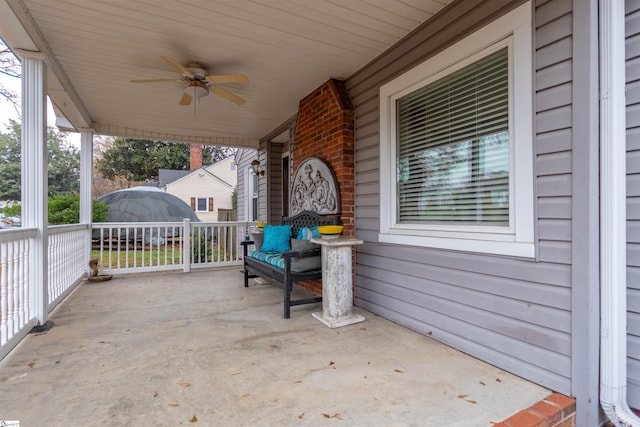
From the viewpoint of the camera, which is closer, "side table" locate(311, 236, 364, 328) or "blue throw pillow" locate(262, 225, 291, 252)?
"side table" locate(311, 236, 364, 328)

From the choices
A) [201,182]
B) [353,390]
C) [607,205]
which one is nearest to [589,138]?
[607,205]

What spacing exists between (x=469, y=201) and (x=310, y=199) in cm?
228

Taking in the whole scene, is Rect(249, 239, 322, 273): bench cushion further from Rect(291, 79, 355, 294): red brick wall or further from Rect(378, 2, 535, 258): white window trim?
Rect(378, 2, 535, 258): white window trim

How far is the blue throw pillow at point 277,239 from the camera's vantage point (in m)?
4.33

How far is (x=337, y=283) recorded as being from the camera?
298 centimetres

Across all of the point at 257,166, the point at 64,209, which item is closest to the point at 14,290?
the point at 257,166

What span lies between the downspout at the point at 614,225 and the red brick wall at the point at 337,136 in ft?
7.56

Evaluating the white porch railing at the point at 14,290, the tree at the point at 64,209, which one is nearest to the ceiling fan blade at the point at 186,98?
the white porch railing at the point at 14,290

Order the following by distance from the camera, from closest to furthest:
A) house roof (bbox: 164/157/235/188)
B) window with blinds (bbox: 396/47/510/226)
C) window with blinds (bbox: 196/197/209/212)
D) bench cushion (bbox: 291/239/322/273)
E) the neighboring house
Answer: window with blinds (bbox: 396/47/510/226), bench cushion (bbox: 291/239/322/273), the neighboring house, house roof (bbox: 164/157/235/188), window with blinds (bbox: 196/197/209/212)

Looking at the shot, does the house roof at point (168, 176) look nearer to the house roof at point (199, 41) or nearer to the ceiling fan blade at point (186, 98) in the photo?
the house roof at point (199, 41)

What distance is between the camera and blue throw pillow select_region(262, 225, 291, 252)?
14.2 feet

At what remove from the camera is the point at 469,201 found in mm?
2426

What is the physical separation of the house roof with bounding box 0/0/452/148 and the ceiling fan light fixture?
0.23m

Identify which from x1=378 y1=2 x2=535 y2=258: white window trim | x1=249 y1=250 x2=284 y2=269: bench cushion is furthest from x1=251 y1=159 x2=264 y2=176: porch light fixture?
x1=378 y1=2 x2=535 y2=258: white window trim
